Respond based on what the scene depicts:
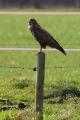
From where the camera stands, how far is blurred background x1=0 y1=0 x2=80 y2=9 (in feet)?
273

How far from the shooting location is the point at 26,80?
43.5 feet

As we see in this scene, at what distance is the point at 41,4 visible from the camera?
84312 mm

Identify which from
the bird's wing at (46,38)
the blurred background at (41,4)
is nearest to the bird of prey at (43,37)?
the bird's wing at (46,38)

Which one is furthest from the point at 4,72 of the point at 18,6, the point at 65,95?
the point at 18,6

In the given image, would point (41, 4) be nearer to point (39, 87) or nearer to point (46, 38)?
point (46, 38)

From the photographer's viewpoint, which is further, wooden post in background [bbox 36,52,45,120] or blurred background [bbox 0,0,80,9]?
blurred background [bbox 0,0,80,9]

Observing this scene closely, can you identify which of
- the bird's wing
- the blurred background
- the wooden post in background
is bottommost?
the blurred background

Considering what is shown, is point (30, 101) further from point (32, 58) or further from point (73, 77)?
point (32, 58)

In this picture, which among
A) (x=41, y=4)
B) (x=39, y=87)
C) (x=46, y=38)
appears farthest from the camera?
(x=41, y=4)

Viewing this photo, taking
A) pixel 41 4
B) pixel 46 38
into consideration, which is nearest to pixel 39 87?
pixel 46 38

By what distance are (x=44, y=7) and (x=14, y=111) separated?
73.9m

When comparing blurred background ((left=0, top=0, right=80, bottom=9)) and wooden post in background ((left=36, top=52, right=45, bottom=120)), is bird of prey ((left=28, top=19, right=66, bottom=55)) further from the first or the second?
blurred background ((left=0, top=0, right=80, bottom=9))

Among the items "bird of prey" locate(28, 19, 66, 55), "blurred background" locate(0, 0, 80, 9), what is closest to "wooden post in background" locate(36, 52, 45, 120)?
"bird of prey" locate(28, 19, 66, 55)

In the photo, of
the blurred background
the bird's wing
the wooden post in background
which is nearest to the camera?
the wooden post in background
